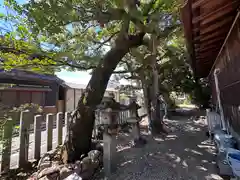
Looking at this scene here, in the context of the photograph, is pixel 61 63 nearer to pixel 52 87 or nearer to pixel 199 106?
pixel 52 87

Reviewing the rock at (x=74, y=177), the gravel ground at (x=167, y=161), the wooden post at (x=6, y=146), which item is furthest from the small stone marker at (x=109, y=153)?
the wooden post at (x=6, y=146)

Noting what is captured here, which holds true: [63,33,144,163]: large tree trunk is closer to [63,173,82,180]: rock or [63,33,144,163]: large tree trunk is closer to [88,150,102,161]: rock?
[88,150,102,161]: rock

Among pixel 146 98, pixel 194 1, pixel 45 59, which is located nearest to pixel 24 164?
pixel 45 59

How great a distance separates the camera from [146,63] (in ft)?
19.1

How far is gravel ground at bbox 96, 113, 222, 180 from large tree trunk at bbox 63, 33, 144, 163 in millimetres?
798

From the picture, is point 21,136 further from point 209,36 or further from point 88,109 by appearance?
point 209,36

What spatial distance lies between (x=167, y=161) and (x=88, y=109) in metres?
2.08

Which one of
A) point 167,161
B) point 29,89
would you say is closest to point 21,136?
point 167,161

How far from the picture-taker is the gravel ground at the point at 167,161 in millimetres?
2828

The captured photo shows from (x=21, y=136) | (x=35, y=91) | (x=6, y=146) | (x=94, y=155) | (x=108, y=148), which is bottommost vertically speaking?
(x=94, y=155)

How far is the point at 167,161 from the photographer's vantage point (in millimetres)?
3418

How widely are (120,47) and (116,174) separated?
270 cm

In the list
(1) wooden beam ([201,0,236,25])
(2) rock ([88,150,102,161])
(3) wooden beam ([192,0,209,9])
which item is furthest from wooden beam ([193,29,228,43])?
(2) rock ([88,150,102,161])

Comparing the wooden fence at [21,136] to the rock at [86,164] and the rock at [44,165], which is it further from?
the rock at [86,164]
